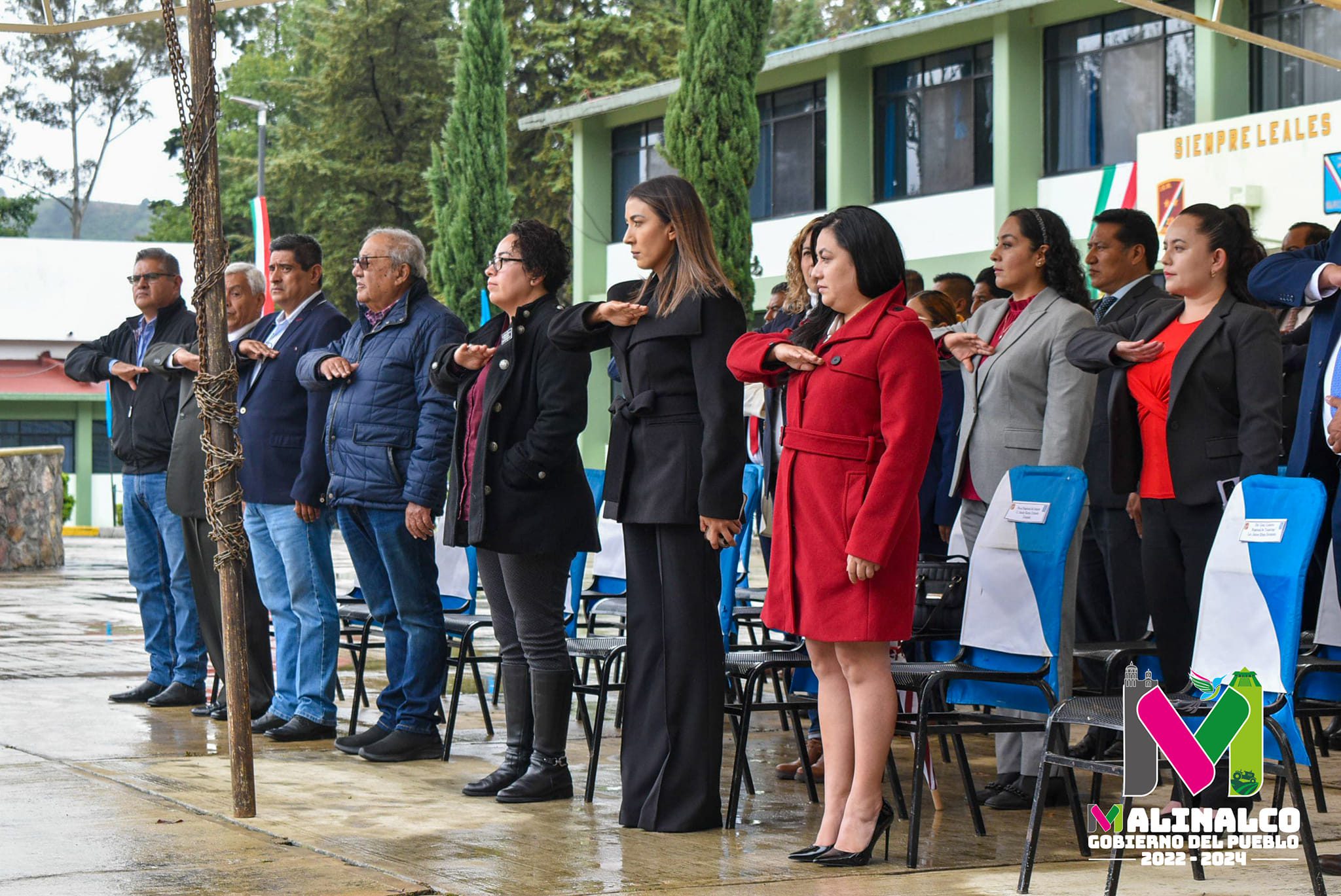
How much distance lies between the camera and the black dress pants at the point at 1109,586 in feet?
21.8

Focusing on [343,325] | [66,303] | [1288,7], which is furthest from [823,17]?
[343,325]

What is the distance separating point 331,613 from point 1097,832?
3.62 meters

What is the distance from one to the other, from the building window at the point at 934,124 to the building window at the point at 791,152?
4.28 feet

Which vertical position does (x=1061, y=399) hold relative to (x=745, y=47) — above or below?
below

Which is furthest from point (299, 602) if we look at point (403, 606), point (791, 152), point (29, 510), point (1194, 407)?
point (791, 152)

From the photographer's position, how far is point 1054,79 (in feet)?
81.0

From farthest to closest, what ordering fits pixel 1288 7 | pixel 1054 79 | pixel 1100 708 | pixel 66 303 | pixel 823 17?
pixel 823 17, pixel 66 303, pixel 1054 79, pixel 1288 7, pixel 1100 708

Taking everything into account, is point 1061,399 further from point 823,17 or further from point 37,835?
point 823,17

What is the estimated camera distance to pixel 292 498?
25.2ft

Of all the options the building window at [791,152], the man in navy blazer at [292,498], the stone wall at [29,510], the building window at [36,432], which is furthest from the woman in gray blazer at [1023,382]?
the building window at [36,432]

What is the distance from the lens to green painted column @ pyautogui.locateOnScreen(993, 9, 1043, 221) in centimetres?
2444

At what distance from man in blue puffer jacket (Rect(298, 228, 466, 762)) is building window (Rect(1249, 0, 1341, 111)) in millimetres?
16476

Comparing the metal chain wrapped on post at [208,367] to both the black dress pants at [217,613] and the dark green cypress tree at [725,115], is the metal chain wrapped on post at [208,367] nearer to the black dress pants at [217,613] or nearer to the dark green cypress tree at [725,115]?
the black dress pants at [217,613]

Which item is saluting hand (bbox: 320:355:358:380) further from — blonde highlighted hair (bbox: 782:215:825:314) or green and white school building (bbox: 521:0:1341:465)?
green and white school building (bbox: 521:0:1341:465)
